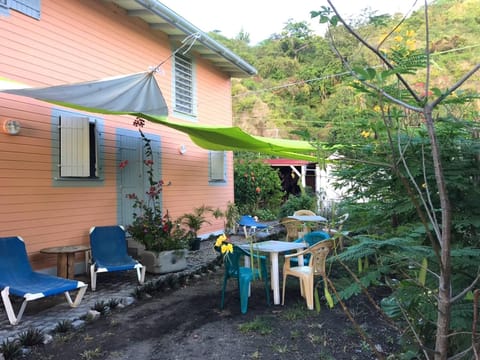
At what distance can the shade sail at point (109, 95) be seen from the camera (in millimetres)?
4098

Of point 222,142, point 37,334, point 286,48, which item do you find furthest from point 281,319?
point 286,48

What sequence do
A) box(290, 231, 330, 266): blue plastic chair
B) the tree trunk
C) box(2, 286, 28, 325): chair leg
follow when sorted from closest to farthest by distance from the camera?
the tree trunk < box(2, 286, 28, 325): chair leg < box(290, 231, 330, 266): blue plastic chair

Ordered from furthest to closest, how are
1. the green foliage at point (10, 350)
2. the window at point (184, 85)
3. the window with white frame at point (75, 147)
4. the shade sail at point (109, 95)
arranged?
the window at point (184, 85) → the window with white frame at point (75, 147) → the shade sail at point (109, 95) → the green foliage at point (10, 350)

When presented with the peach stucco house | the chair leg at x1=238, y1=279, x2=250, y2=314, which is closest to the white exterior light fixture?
the peach stucco house

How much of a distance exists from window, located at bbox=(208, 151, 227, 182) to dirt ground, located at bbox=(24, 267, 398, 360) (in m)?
5.52

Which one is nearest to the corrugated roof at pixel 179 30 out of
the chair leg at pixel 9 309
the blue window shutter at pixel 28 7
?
the blue window shutter at pixel 28 7

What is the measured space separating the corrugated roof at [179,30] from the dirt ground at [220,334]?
509 cm

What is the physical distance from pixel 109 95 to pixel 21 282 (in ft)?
7.90

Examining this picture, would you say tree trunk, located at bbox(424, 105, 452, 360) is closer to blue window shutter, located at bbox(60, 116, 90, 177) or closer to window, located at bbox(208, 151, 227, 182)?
blue window shutter, located at bbox(60, 116, 90, 177)

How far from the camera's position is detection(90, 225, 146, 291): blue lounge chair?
5.14 metres

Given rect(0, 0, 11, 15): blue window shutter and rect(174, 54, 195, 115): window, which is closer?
rect(0, 0, 11, 15): blue window shutter

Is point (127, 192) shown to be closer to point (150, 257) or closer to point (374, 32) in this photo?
point (150, 257)

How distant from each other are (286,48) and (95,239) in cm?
2789

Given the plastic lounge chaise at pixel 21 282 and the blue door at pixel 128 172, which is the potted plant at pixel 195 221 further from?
the plastic lounge chaise at pixel 21 282
